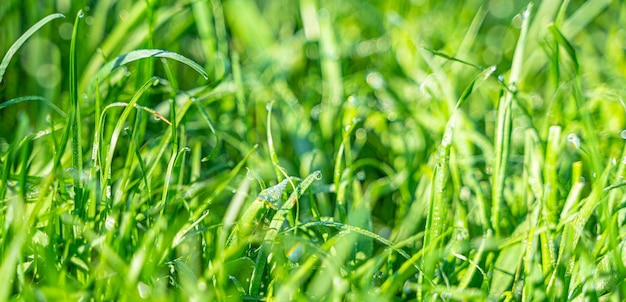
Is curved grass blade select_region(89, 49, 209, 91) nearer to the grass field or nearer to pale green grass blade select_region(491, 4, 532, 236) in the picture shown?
the grass field

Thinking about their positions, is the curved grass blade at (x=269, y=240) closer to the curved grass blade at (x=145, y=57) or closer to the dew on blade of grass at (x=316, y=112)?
the curved grass blade at (x=145, y=57)

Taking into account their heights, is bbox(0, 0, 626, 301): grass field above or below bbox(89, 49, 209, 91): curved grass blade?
below

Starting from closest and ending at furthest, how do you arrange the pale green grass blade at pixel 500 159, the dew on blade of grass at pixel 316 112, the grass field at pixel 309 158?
the grass field at pixel 309 158 < the pale green grass blade at pixel 500 159 < the dew on blade of grass at pixel 316 112

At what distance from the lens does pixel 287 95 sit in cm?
125

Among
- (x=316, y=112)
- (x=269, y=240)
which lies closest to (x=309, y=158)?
(x=316, y=112)

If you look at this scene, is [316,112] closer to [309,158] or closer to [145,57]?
[309,158]

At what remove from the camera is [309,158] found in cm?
107

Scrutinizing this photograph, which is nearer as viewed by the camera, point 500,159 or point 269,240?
point 269,240

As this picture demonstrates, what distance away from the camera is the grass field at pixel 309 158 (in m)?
0.77

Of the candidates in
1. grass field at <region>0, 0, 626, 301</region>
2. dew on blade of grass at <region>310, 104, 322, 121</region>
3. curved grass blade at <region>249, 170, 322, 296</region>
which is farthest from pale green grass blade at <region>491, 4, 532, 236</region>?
dew on blade of grass at <region>310, 104, 322, 121</region>

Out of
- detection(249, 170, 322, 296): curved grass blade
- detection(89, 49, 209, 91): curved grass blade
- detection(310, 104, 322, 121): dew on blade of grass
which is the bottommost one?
detection(249, 170, 322, 296): curved grass blade

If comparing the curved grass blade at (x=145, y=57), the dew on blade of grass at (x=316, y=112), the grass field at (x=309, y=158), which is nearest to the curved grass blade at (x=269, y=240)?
the grass field at (x=309, y=158)

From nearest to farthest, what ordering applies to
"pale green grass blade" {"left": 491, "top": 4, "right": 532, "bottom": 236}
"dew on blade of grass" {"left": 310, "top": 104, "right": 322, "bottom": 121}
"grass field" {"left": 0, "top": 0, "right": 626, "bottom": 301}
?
"grass field" {"left": 0, "top": 0, "right": 626, "bottom": 301} → "pale green grass blade" {"left": 491, "top": 4, "right": 532, "bottom": 236} → "dew on blade of grass" {"left": 310, "top": 104, "right": 322, "bottom": 121}

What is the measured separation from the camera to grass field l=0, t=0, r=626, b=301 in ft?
2.52
